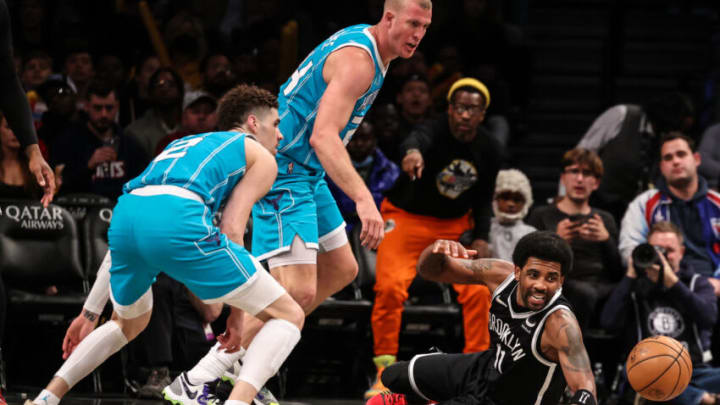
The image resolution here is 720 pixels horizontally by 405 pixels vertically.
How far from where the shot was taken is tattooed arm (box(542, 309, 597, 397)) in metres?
4.31

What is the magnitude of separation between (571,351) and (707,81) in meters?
6.70

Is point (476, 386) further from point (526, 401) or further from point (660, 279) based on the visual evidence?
point (660, 279)

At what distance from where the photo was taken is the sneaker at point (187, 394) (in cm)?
470

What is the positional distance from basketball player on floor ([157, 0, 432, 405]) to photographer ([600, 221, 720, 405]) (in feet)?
8.56

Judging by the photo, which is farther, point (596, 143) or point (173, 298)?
point (596, 143)

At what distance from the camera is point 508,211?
7543 mm

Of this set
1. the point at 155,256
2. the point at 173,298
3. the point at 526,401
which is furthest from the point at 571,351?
the point at 173,298

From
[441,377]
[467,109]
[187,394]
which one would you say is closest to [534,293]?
[441,377]

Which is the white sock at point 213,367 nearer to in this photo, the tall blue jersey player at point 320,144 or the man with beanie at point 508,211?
the tall blue jersey player at point 320,144

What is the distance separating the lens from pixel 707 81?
406 inches

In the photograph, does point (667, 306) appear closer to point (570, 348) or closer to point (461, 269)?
point (461, 269)

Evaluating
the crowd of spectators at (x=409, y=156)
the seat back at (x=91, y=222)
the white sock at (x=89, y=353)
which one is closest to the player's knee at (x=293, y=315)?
the white sock at (x=89, y=353)

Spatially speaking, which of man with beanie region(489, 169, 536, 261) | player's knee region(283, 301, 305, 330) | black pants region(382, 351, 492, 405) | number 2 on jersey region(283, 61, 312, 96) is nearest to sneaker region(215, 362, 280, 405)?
black pants region(382, 351, 492, 405)

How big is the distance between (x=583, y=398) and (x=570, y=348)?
0.81ft
